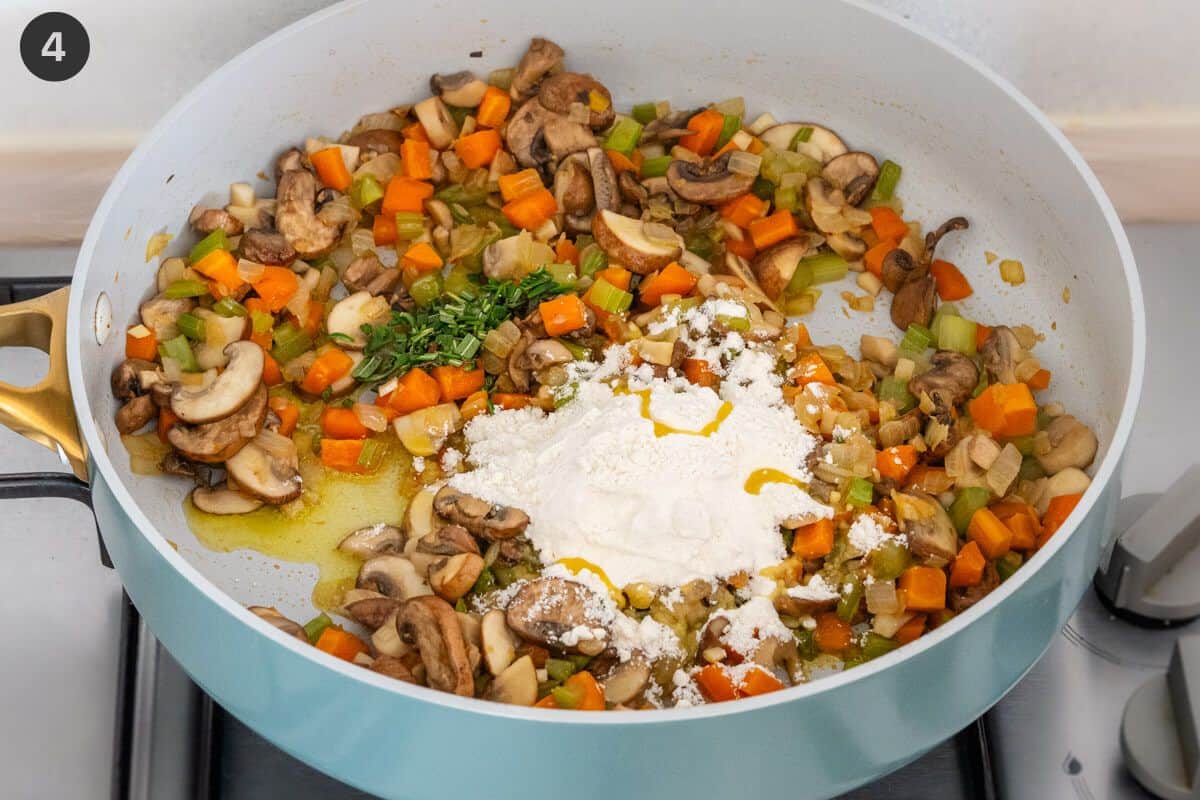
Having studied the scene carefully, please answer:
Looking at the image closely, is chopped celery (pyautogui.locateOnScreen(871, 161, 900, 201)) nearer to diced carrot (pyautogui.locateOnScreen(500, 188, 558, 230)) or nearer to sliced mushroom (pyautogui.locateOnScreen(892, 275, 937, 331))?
sliced mushroom (pyautogui.locateOnScreen(892, 275, 937, 331))

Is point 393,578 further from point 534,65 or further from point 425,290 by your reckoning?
point 534,65

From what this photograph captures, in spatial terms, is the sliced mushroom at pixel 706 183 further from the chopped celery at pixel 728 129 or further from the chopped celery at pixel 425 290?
the chopped celery at pixel 425 290

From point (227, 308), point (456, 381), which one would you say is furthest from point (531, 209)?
point (227, 308)

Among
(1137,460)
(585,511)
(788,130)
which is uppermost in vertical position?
(788,130)

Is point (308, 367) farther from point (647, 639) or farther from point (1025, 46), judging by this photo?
point (1025, 46)

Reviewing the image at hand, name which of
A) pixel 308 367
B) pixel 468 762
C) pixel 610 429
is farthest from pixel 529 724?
pixel 308 367

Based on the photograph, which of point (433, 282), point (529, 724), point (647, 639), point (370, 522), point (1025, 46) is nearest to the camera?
point (529, 724)

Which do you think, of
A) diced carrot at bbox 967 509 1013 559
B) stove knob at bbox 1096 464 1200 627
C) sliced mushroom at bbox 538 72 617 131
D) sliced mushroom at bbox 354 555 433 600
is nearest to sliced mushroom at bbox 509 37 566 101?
sliced mushroom at bbox 538 72 617 131
